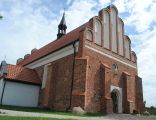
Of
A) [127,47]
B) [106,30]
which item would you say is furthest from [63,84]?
[127,47]

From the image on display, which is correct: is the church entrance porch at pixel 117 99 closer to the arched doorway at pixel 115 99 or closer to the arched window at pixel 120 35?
the arched doorway at pixel 115 99

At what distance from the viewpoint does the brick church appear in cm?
1750

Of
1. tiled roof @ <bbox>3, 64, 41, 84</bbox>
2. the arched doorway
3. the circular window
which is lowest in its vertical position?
the arched doorway

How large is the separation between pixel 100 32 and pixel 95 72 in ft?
13.9

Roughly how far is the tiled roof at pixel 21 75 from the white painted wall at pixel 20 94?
1.66 feet

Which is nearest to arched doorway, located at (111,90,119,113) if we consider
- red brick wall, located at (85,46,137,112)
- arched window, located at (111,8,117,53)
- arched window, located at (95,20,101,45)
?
red brick wall, located at (85,46,137,112)

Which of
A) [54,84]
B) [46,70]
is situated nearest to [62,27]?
[46,70]

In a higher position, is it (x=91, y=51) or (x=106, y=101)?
(x=91, y=51)

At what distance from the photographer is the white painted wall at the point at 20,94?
2045 cm

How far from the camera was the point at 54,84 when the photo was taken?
20281 mm

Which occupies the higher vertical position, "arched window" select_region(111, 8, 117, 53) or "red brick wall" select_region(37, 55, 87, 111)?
"arched window" select_region(111, 8, 117, 53)

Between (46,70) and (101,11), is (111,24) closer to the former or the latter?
(101,11)

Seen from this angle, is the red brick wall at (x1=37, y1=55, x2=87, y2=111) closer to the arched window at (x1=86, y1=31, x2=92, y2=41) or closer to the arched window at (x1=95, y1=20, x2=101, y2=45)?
the arched window at (x1=86, y1=31, x2=92, y2=41)

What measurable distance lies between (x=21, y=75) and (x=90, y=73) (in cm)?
823
